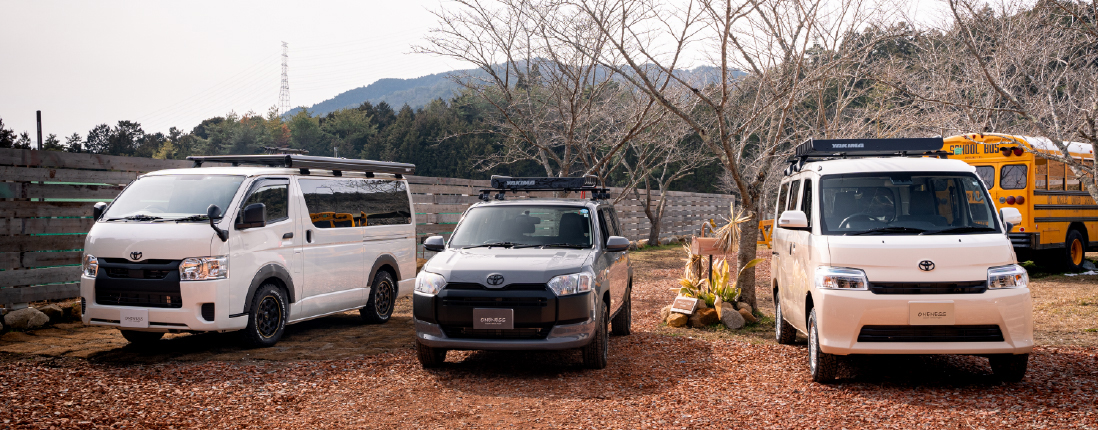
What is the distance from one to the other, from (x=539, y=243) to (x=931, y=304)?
3.50 metres

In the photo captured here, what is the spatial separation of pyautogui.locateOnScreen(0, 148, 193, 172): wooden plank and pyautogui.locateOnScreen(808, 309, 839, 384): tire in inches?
350

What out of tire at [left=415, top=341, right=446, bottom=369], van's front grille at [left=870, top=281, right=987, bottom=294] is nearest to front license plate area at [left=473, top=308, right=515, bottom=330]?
tire at [left=415, top=341, right=446, bottom=369]

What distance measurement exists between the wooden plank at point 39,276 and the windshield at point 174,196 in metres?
2.43

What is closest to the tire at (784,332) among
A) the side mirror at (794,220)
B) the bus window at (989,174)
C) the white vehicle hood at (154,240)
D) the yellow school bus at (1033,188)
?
the side mirror at (794,220)

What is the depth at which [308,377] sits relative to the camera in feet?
21.1

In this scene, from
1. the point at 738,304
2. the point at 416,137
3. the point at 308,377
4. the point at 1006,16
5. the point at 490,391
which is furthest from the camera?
the point at 416,137

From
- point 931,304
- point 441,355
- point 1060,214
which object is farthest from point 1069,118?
point 441,355

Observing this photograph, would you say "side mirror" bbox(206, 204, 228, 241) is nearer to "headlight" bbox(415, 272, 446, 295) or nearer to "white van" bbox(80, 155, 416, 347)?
"white van" bbox(80, 155, 416, 347)

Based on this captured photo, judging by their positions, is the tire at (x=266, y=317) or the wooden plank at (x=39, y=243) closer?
the tire at (x=266, y=317)

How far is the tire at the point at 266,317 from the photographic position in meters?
7.55

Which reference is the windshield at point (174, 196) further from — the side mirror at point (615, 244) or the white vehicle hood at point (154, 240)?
the side mirror at point (615, 244)

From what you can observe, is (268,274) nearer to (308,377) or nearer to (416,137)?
(308,377)

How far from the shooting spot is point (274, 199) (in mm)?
8023

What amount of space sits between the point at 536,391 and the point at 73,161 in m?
7.54
